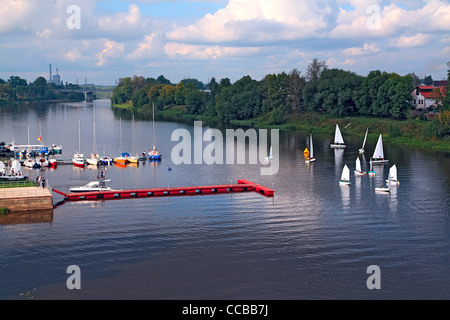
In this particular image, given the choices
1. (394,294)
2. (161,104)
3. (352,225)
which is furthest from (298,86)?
(394,294)

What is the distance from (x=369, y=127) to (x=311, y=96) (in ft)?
82.6

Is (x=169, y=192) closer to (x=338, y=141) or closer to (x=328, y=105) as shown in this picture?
(x=338, y=141)

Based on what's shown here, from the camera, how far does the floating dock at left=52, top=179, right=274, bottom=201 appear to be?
50688mm

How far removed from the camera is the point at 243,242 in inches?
1471

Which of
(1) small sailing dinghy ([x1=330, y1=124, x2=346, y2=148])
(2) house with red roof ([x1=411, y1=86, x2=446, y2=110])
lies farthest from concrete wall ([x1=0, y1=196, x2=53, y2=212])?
(2) house with red roof ([x1=411, y1=86, x2=446, y2=110])

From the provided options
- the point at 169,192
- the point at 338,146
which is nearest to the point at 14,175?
the point at 169,192

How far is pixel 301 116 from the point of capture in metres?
124

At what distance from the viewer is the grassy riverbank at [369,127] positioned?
87.7 meters

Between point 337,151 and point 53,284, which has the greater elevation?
point 337,151

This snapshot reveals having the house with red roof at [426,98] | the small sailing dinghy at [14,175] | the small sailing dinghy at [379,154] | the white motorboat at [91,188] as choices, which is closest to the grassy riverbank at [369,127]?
the house with red roof at [426,98]

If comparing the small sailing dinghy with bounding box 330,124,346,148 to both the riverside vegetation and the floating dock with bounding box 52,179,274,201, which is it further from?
the floating dock with bounding box 52,179,274,201

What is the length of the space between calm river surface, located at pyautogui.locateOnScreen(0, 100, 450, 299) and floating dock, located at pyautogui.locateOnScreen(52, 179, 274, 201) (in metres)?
1.47

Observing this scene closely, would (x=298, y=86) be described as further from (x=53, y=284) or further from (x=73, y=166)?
(x=53, y=284)
